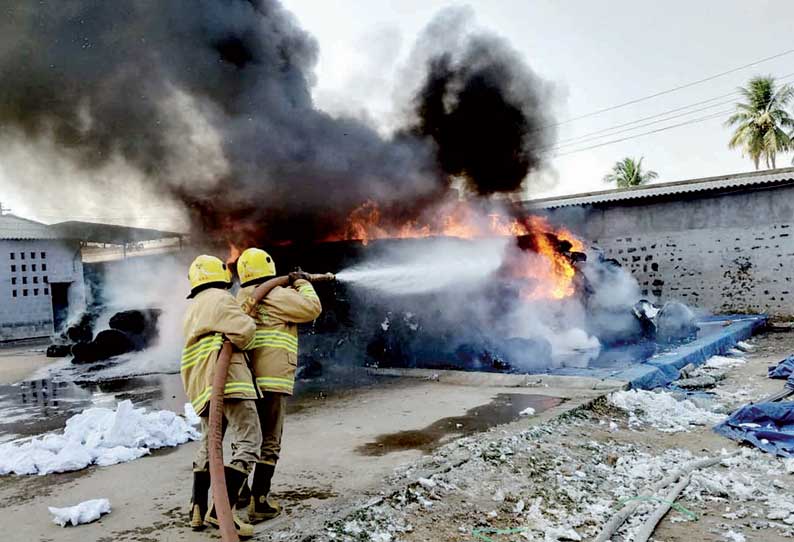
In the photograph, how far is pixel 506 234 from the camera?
13.6 meters

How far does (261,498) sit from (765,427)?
4.36 metres

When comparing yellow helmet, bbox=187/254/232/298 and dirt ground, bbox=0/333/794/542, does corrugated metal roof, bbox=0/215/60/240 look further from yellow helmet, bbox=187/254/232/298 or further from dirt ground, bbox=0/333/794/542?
yellow helmet, bbox=187/254/232/298

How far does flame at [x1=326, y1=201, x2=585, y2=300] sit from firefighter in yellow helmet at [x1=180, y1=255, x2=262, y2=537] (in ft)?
27.2

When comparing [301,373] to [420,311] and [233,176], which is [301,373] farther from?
[233,176]

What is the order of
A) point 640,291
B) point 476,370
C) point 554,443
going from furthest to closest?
point 640,291
point 476,370
point 554,443

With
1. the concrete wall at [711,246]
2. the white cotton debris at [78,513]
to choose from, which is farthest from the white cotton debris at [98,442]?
the concrete wall at [711,246]

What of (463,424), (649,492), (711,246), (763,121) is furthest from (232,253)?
(763,121)

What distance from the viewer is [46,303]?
21219 mm

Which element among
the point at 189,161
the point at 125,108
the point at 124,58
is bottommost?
the point at 189,161

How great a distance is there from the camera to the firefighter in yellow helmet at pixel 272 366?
11.7 ft

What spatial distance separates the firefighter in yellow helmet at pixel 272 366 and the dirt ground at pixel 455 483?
10.6 inches

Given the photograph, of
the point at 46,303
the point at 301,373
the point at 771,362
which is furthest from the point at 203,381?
the point at 46,303

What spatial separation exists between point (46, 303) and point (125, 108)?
43.6 ft

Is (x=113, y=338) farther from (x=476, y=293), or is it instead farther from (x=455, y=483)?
(x=455, y=483)
